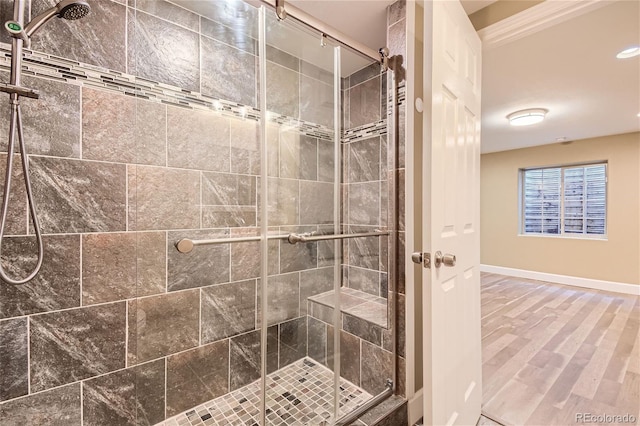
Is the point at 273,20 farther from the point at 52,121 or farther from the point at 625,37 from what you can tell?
the point at 625,37

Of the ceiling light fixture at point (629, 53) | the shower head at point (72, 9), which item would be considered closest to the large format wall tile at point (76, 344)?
the shower head at point (72, 9)

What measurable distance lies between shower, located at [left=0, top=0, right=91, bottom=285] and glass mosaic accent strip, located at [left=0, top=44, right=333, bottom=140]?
83mm

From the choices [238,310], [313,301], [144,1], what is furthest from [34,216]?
[313,301]

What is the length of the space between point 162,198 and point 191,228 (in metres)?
0.21

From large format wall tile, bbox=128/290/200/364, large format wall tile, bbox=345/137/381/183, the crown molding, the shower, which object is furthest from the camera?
large format wall tile, bbox=345/137/381/183

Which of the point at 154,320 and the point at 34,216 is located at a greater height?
the point at 34,216

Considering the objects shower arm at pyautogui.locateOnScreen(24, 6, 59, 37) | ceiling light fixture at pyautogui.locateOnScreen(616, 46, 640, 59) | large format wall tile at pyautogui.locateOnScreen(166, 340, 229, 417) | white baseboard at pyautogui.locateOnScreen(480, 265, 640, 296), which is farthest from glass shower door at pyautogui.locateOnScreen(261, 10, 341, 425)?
white baseboard at pyautogui.locateOnScreen(480, 265, 640, 296)

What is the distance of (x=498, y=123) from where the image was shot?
12.1 feet

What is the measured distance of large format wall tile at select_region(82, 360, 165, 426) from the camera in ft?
4.28

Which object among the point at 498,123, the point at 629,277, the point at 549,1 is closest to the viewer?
the point at 549,1

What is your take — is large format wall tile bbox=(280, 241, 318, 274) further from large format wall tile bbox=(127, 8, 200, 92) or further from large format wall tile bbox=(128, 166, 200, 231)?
large format wall tile bbox=(127, 8, 200, 92)

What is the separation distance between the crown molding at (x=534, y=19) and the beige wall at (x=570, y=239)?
423 cm

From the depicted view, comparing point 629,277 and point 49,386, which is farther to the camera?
point 629,277

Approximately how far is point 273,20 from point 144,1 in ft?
2.24
